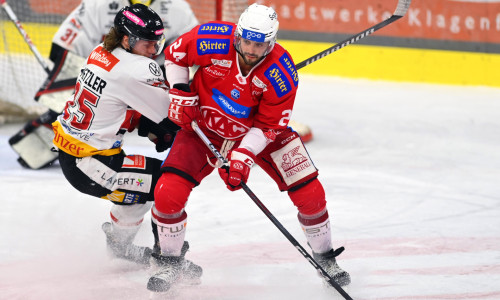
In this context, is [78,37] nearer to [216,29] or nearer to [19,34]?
[216,29]

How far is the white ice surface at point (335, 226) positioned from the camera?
339cm

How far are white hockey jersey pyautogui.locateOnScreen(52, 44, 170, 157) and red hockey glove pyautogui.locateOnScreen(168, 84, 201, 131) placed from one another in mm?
109

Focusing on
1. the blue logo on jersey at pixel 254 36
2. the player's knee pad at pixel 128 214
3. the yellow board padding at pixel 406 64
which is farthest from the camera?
the yellow board padding at pixel 406 64

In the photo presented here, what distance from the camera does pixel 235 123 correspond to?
3.27 m

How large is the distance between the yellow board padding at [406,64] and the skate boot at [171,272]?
4.56m

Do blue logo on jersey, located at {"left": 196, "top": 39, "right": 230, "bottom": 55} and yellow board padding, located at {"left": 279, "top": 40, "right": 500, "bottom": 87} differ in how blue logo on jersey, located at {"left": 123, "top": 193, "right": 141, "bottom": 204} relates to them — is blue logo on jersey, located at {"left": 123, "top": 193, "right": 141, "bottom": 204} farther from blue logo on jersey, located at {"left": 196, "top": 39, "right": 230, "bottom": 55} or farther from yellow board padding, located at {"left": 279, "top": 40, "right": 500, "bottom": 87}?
yellow board padding, located at {"left": 279, "top": 40, "right": 500, "bottom": 87}

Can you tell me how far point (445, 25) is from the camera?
7.23m

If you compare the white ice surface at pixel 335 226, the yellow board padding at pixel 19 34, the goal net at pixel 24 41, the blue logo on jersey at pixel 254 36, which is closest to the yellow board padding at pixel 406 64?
the white ice surface at pixel 335 226

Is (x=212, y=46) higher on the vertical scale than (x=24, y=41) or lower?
higher

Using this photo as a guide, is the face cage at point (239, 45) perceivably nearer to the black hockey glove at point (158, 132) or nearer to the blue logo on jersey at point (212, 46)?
the blue logo on jersey at point (212, 46)

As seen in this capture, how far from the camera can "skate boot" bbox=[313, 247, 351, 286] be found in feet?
10.8

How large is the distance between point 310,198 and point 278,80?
19.3 inches

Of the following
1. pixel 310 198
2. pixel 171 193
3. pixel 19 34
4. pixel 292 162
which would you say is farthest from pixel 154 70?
pixel 19 34

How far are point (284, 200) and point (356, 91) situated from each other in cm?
299
